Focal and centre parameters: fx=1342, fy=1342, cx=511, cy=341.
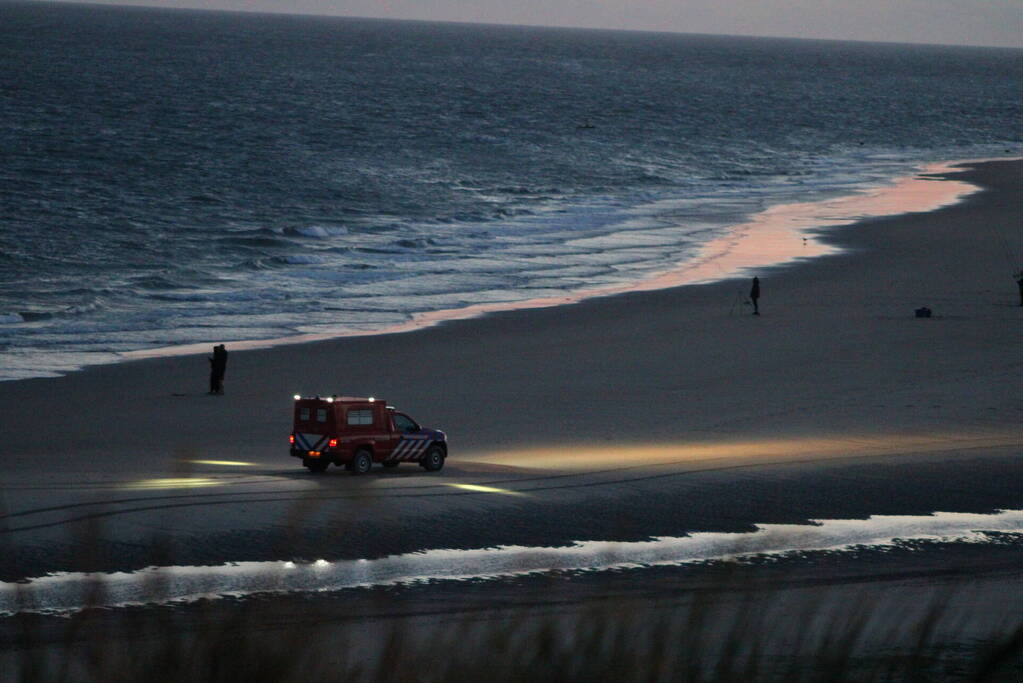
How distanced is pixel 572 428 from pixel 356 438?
6029 millimetres

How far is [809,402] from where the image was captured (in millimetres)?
27328

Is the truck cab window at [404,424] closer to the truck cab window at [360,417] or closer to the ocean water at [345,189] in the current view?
the truck cab window at [360,417]

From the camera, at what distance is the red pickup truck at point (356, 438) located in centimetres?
2005

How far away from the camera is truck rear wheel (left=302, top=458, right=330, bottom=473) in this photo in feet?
65.8

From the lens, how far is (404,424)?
21.1 meters

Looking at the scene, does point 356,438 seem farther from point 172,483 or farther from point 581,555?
point 581,555

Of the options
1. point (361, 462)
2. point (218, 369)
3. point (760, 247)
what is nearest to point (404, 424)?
point (361, 462)

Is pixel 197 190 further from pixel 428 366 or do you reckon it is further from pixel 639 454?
pixel 639 454

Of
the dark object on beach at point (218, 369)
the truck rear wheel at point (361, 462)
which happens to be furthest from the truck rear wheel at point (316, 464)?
the dark object on beach at point (218, 369)

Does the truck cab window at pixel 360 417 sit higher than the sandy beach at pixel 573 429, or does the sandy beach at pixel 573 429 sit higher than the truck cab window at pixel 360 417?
the truck cab window at pixel 360 417

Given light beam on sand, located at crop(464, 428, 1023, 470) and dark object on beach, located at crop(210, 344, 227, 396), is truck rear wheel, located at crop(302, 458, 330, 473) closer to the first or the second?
light beam on sand, located at crop(464, 428, 1023, 470)

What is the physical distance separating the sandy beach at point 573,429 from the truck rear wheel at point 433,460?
0.84ft

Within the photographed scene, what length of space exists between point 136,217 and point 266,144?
37.0 meters

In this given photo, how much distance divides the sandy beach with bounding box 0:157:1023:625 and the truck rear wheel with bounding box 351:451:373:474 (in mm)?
195
